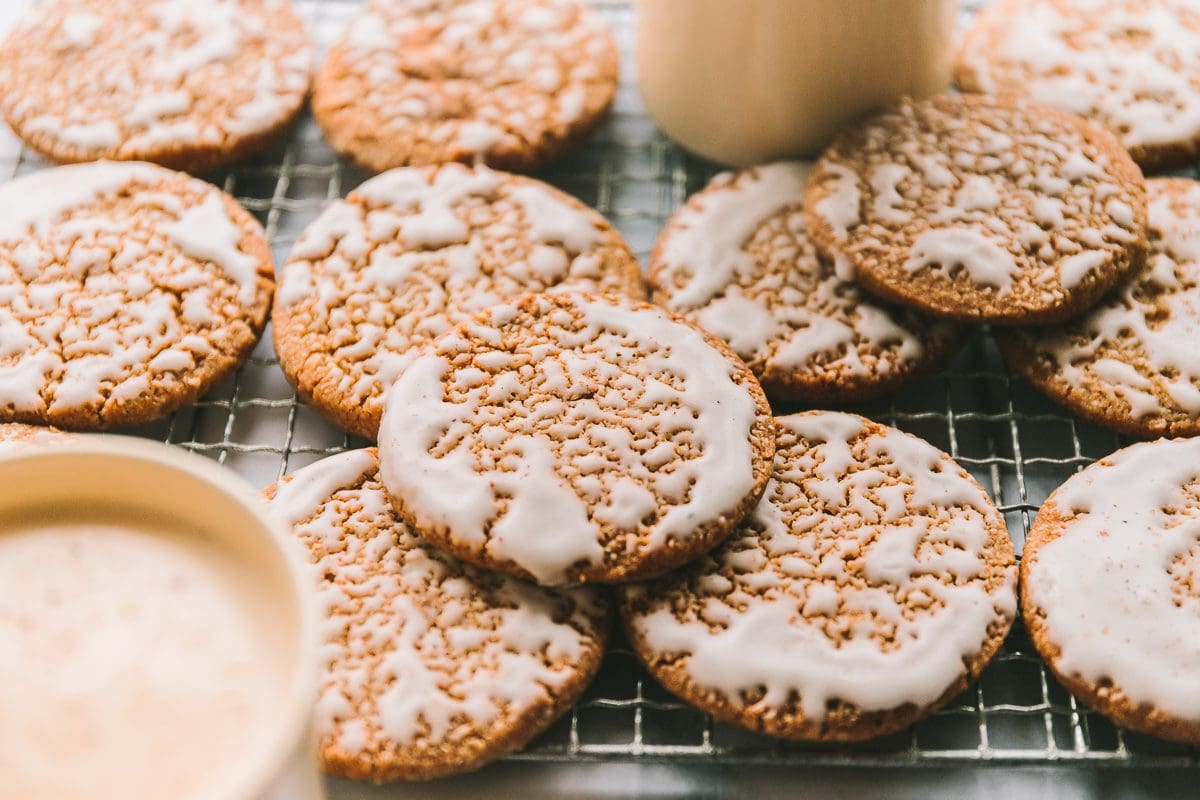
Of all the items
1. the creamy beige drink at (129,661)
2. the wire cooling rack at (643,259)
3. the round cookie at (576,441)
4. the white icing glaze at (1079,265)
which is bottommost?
the wire cooling rack at (643,259)

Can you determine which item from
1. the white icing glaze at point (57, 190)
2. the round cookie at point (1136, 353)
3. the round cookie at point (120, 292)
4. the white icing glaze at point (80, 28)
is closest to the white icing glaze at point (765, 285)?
the round cookie at point (1136, 353)

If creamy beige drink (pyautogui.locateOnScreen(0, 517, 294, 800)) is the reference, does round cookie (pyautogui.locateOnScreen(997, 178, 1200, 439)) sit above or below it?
below

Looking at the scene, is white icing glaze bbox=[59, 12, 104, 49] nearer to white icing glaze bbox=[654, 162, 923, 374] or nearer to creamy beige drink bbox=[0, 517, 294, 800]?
white icing glaze bbox=[654, 162, 923, 374]

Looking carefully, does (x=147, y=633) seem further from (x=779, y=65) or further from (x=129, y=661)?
(x=779, y=65)

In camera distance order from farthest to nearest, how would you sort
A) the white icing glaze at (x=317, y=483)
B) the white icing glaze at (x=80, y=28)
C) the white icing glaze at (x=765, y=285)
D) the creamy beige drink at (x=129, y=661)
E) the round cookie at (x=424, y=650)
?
the white icing glaze at (x=80, y=28)
the white icing glaze at (x=765, y=285)
the white icing glaze at (x=317, y=483)
the round cookie at (x=424, y=650)
the creamy beige drink at (x=129, y=661)

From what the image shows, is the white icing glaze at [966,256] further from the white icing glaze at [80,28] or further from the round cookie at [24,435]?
the white icing glaze at [80,28]

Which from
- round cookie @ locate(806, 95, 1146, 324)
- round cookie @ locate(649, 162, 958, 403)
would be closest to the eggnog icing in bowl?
round cookie @ locate(649, 162, 958, 403)
